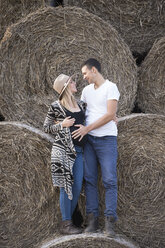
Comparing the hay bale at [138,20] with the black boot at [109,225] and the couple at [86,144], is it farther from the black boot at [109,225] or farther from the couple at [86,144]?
the black boot at [109,225]

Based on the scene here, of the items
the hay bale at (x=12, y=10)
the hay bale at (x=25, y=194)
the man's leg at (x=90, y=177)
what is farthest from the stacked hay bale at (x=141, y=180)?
the hay bale at (x=12, y=10)

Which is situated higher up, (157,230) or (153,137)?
(153,137)

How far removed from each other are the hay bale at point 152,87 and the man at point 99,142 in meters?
0.67

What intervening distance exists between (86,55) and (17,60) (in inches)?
21.6

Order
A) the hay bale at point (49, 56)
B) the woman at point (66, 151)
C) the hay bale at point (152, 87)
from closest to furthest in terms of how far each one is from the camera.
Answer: the woman at point (66, 151), the hay bale at point (49, 56), the hay bale at point (152, 87)

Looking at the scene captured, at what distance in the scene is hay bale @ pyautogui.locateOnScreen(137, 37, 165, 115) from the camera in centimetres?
366

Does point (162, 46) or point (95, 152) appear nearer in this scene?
point (95, 152)

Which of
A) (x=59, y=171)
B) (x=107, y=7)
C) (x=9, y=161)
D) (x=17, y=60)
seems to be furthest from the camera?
(x=107, y=7)

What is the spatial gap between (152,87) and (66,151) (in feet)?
3.63

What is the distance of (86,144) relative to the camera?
311 centimetres

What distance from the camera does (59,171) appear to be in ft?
9.73

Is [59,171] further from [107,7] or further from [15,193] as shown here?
[107,7]

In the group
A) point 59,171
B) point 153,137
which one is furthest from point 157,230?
point 59,171

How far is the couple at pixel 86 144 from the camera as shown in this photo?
2.96 metres
